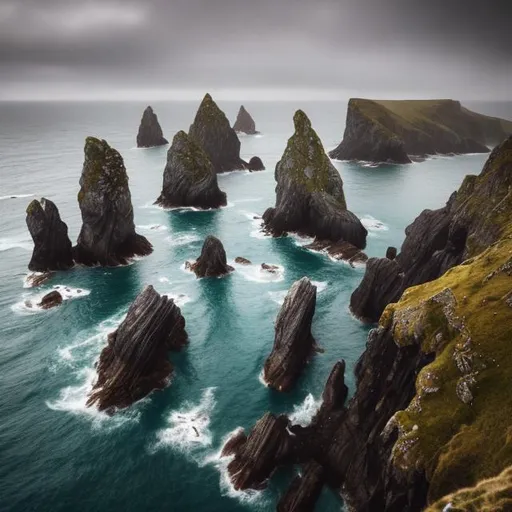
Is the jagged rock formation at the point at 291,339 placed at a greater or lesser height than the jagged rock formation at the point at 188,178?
lesser

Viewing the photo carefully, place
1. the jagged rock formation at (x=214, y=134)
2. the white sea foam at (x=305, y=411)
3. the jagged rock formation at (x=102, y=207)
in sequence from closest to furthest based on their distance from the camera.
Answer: the white sea foam at (x=305, y=411) < the jagged rock formation at (x=102, y=207) < the jagged rock formation at (x=214, y=134)

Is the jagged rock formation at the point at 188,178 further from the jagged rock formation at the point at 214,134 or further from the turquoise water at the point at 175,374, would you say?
the jagged rock formation at the point at 214,134

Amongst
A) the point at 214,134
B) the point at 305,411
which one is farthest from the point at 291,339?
the point at 214,134

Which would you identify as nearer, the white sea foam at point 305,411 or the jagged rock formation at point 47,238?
the white sea foam at point 305,411

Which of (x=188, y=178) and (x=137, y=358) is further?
(x=188, y=178)

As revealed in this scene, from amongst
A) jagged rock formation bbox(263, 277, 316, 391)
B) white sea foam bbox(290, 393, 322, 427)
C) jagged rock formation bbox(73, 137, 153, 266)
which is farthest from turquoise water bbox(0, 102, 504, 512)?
jagged rock formation bbox(73, 137, 153, 266)

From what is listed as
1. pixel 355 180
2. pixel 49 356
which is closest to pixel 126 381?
pixel 49 356

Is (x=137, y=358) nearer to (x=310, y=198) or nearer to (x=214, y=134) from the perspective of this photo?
(x=310, y=198)

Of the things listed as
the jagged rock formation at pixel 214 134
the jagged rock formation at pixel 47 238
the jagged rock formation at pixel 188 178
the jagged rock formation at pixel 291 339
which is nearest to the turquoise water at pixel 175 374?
the jagged rock formation at pixel 291 339
